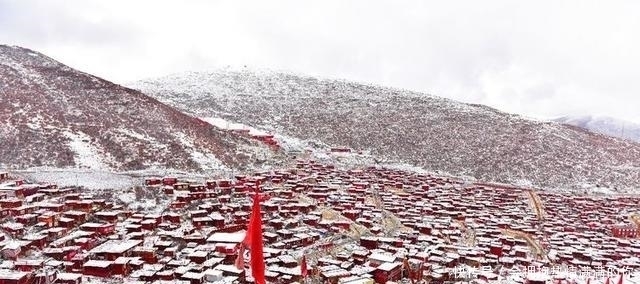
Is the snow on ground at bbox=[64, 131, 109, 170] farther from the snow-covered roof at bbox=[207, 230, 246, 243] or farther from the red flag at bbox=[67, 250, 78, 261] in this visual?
the red flag at bbox=[67, 250, 78, 261]

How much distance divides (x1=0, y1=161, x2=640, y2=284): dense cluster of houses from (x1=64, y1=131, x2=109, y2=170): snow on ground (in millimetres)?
6250

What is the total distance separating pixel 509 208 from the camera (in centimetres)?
5534

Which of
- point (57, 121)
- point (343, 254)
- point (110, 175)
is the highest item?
point (57, 121)

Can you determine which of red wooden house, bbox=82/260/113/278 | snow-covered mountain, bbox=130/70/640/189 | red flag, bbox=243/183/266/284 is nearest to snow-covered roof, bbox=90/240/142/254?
red wooden house, bbox=82/260/113/278

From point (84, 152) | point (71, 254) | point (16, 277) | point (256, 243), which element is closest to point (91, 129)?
point (84, 152)

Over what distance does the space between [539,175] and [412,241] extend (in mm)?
42031

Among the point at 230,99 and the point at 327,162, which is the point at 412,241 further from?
the point at 230,99

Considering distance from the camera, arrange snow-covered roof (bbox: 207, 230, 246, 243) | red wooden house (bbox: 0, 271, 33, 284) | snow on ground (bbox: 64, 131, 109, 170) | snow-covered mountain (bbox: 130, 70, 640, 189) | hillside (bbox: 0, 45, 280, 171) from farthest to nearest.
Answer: snow-covered mountain (bbox: 130, 70, 640, 189), hillside (bbox: 0, 45, 280, 171), snow on ground (bbox: 64, 131, 109, 170), snow-covered roof (bbox: 207, 230, 246, 243), red wooden house (bbox: 0, 271, 33, 284)

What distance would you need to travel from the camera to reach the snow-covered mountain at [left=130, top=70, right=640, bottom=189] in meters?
77.2

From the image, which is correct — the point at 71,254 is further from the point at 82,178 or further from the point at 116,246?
the point at 82,178

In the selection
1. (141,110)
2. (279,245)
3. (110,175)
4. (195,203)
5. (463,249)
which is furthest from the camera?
(141,110)

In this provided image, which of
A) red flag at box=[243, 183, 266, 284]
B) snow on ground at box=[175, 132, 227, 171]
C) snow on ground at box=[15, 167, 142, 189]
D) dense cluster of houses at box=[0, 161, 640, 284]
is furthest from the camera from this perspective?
snow on ground at box=[175, 132, 227, 171]

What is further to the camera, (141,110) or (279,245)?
(141,110)

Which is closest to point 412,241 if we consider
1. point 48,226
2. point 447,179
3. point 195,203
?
point 195,203
